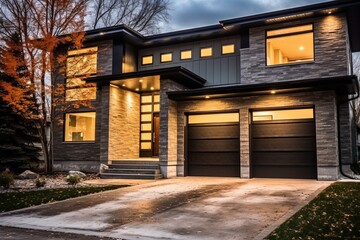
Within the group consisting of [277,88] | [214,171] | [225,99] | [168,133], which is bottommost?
[214,171]

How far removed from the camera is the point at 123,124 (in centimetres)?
1705

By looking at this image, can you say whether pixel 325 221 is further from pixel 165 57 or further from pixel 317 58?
pixel 165 57

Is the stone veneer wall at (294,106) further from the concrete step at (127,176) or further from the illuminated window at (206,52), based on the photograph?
the illuminated window at (206,52)

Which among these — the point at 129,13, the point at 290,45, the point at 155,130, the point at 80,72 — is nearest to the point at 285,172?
the point at 290,45

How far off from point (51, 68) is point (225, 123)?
26.3 ft

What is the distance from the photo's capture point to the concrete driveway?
5.86 m

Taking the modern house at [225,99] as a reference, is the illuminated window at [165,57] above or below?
above

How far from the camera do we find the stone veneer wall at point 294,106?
13.0 meters

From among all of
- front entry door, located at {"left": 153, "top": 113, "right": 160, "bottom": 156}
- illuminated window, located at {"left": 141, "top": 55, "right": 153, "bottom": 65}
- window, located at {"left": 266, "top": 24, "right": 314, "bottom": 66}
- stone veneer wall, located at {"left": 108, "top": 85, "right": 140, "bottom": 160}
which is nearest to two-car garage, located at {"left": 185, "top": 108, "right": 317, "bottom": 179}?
front entry door, located at {"left": 153, "top": 113, "right": 160, "bottom": 156}

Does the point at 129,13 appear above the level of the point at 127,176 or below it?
above

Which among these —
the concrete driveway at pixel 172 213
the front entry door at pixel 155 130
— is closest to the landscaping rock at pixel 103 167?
the front entry door at pixel 155 130

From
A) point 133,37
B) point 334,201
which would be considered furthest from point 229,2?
point 334,201

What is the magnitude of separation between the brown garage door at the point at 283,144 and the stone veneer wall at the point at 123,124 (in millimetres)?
6116

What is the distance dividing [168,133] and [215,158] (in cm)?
226
